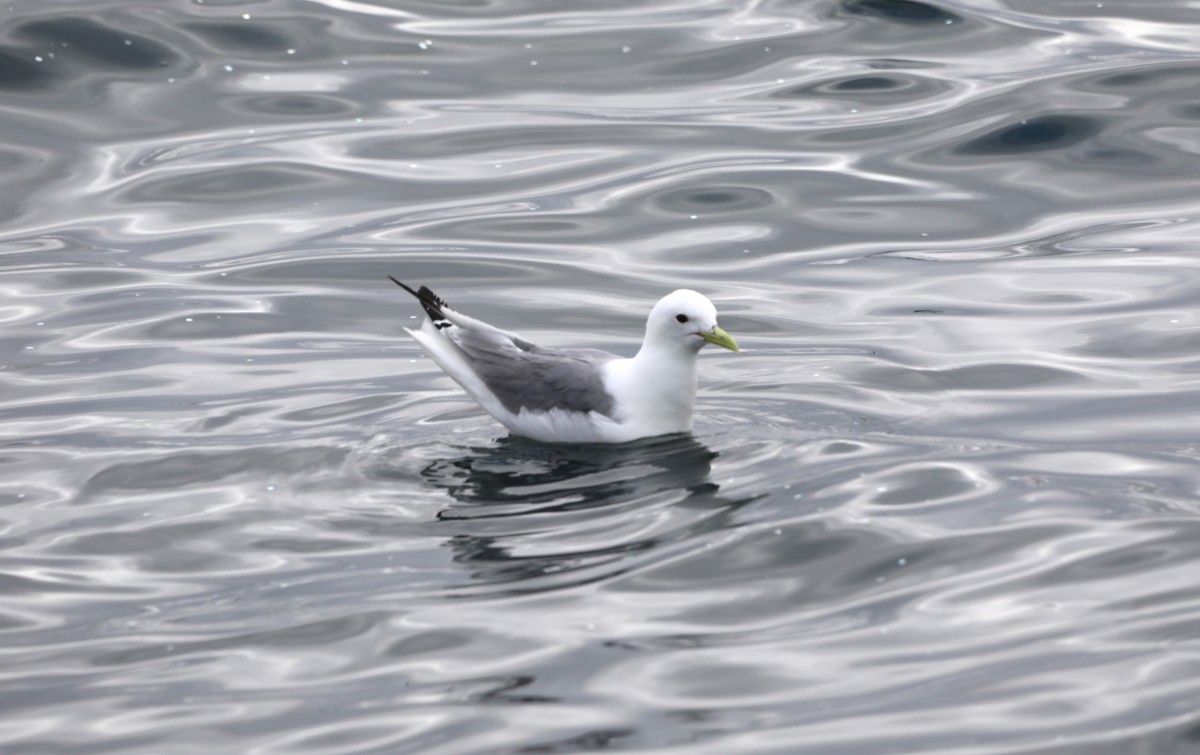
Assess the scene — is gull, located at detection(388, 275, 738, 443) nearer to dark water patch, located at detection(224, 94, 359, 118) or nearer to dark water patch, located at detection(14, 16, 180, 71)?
dark water patch, located at detection(224, 94, 359, 118)

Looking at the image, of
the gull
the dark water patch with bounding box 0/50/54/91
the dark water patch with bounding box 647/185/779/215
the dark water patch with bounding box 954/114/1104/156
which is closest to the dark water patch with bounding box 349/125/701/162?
the dark water patch with bounding box 647/185/779/215

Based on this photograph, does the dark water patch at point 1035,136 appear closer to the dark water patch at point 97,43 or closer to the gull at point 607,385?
the gull at point 607,385

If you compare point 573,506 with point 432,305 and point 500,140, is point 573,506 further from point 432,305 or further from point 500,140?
point 500,140

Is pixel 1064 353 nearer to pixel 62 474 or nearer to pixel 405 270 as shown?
pixel 405 270

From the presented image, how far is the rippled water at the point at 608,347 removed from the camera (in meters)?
6.84

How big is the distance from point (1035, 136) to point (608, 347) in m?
6.12

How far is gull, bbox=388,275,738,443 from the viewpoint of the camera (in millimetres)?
9961

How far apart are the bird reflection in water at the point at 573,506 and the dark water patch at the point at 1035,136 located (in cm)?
746

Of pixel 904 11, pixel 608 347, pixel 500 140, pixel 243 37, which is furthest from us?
pixel 904 11

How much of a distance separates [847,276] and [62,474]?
6.49 meters

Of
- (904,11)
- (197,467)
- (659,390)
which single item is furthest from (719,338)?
(904,11)

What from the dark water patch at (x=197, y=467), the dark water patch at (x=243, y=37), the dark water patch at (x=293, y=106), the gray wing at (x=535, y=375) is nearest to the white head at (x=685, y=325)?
the gray wing at (x=535, y=375)

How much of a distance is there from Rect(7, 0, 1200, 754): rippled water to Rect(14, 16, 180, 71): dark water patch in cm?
3

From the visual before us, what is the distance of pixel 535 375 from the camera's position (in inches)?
399
